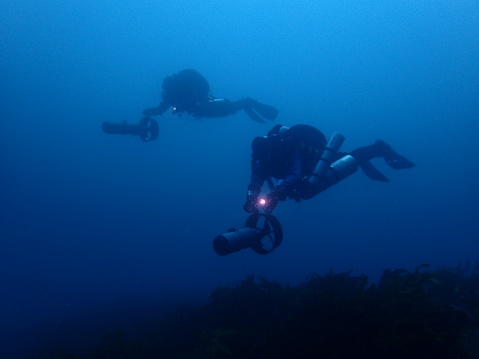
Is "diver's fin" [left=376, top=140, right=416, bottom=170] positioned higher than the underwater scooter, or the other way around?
"diver's fin" [left=376, top=140, right=416, bottom=170]

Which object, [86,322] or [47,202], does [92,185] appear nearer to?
[47,202]

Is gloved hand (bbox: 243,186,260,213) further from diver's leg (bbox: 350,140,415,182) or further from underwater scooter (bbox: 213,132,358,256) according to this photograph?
diver's leg (bbox: 350,140,415,182)

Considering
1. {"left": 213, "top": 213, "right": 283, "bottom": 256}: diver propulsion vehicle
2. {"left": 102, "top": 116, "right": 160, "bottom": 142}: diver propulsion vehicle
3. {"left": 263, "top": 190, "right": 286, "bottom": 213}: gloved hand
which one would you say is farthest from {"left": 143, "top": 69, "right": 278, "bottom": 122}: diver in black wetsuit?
{"left": 213, "top": 213, "right": 283, "bottom": 256}: diver propulsion vehicle

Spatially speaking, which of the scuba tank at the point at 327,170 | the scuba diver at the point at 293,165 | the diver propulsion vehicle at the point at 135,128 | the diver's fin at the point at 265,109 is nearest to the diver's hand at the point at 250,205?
the scuba diver at the point at 293,165

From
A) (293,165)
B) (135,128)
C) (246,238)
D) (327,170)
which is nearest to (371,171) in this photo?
(327,170)

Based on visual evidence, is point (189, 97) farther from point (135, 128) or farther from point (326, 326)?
point (326, 326)

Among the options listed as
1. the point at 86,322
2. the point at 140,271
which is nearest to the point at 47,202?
the point at 140,271

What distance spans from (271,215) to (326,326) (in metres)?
1.88

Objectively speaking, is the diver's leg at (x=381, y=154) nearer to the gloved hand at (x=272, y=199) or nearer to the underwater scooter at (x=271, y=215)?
the underwater scooter at (x=271, y=215)

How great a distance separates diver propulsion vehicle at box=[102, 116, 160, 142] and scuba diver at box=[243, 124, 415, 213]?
7.25 metres

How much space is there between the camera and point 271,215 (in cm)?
516

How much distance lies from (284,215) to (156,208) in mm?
21787

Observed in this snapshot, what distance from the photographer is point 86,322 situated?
15578mm

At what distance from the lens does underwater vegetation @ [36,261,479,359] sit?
4398 millimetres
